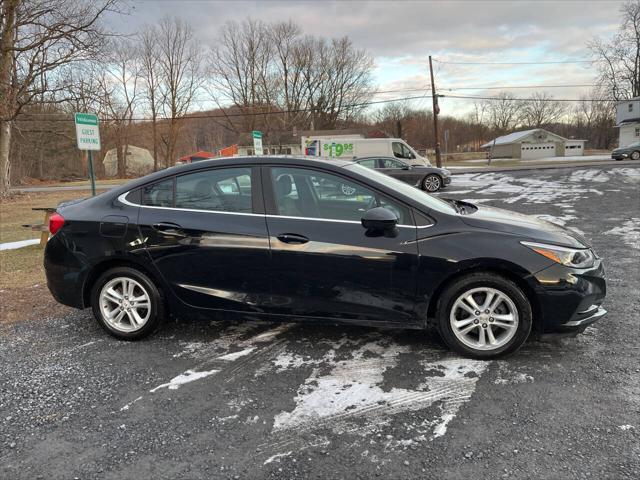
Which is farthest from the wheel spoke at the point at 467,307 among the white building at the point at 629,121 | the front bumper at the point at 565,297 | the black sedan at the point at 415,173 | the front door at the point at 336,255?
the white building at the point at 629,121

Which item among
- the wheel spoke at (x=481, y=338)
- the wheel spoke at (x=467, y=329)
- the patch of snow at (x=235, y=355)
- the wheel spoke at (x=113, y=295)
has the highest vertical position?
the wheel spoke at (x=113, y=295)

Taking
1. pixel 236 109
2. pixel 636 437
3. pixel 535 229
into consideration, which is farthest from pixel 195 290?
pixel 236 109

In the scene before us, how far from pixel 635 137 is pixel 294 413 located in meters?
61.5

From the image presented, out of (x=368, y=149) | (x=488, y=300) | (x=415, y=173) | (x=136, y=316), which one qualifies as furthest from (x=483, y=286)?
(x=368, y=149)

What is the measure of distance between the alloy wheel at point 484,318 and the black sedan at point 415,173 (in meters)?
14.1

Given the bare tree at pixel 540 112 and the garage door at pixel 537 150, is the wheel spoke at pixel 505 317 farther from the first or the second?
the bare tree at pixel 540 112

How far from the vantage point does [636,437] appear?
8.14 feet

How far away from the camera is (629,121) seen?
51.4 meters

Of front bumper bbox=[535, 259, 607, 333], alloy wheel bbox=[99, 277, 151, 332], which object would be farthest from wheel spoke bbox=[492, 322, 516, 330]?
alloy wheel bbox=[99, 277, 151, 332]

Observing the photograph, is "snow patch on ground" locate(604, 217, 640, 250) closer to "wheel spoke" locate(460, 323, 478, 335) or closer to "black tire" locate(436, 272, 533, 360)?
"black tire" locate(436, 272, 533, 360)

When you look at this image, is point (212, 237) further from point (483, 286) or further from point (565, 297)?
point (565, 297)

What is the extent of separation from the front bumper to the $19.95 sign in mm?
8149

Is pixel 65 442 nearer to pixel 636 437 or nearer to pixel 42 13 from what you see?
pixel 636 437

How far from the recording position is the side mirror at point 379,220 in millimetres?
3327
